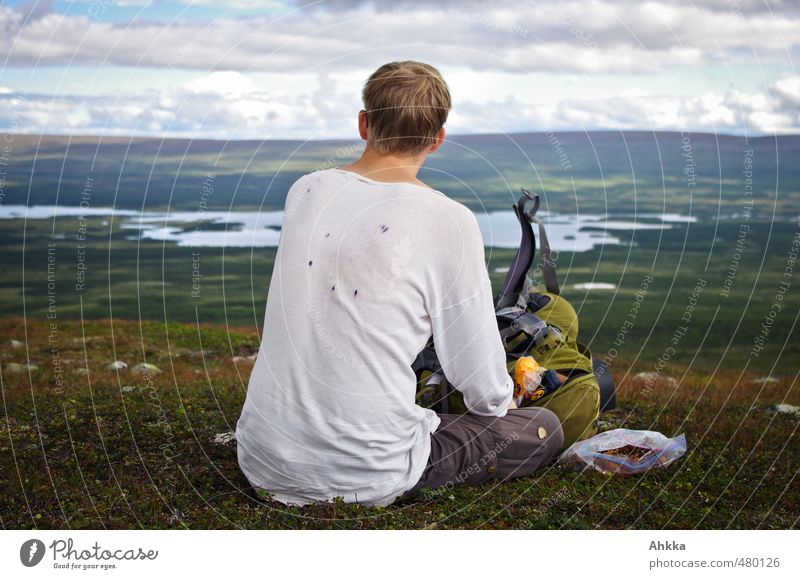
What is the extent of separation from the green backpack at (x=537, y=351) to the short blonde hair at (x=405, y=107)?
5.76 feet

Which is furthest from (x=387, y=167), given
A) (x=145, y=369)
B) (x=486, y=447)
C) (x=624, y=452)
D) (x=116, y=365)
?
(x=116, y=365)

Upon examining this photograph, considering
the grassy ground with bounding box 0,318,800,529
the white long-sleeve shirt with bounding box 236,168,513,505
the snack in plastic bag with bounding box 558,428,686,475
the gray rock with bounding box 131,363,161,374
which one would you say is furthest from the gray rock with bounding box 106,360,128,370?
the snack in plastic bag with bounding box 558,428,686,475

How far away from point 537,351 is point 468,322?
162 cm

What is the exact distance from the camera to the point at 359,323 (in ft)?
14.2

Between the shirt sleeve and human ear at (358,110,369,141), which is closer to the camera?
the shirt sleeve

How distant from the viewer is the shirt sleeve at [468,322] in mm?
4332

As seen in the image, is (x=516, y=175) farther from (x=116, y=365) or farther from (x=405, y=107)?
(x=405, y=107)

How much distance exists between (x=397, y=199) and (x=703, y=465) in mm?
3195

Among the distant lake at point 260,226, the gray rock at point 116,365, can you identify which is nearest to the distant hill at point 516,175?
the distant lake at point 260,226

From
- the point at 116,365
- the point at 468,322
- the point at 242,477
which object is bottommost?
the point at 116,365

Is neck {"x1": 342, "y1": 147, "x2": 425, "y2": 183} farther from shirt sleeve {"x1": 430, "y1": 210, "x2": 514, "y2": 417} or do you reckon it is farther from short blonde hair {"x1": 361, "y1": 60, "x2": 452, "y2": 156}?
shirt sleeve {"x1": 430, "y1": 210, "x2": 514, "y2": 417}

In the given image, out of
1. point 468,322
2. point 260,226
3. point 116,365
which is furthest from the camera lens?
point 260,226

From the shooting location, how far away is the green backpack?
18.5ft
